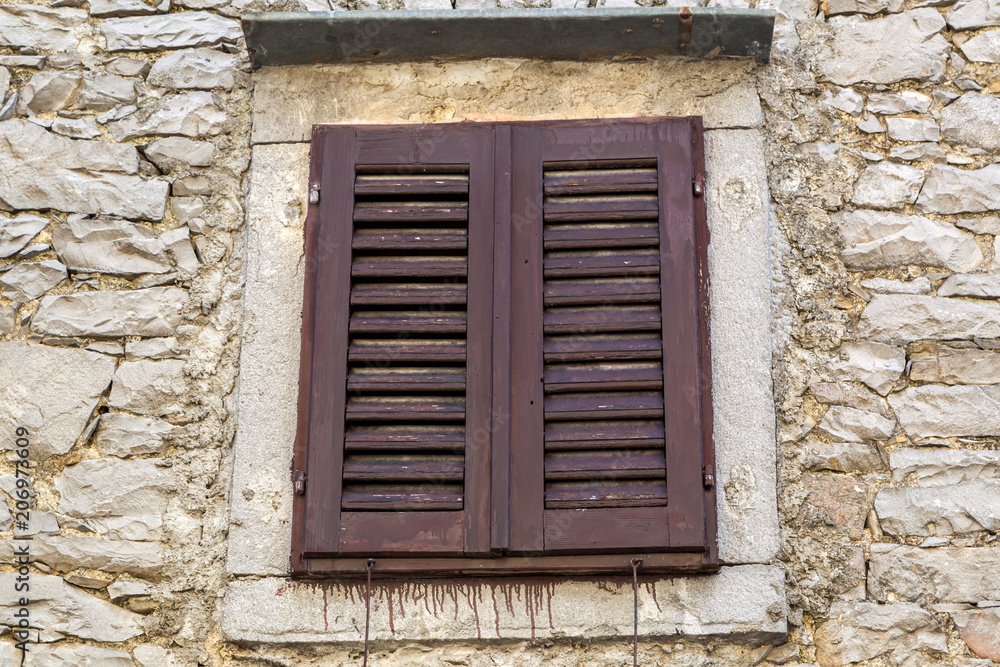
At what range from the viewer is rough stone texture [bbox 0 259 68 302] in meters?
3.06

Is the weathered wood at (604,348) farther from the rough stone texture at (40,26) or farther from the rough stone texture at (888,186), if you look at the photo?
the rough stone texture at (40,26)

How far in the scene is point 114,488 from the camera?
2.88m

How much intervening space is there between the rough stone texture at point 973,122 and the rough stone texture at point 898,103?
0.21 feet

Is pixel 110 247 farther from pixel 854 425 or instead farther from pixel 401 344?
pixel 854 425

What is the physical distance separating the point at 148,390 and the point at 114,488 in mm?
271

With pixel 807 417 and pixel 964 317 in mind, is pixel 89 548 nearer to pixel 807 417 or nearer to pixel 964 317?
pixel 807 417

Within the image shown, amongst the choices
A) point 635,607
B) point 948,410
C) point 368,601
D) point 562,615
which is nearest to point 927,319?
point 948,410

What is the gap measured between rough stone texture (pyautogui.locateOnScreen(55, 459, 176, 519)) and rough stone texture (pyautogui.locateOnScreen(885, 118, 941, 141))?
7.23 ft

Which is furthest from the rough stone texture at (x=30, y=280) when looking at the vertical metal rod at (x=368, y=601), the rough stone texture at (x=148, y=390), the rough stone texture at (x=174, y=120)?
the vertical metal rod at (x=368, y=601)

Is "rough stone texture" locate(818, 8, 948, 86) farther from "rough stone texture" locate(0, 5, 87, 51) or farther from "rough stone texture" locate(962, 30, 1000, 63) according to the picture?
"rough stone texture" locate(0, 5, 87, 51)

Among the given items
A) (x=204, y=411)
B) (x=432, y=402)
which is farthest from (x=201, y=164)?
(x=432, y=402)

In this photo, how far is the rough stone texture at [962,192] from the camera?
306cm

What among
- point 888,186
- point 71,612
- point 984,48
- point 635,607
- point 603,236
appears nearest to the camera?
point 635,607

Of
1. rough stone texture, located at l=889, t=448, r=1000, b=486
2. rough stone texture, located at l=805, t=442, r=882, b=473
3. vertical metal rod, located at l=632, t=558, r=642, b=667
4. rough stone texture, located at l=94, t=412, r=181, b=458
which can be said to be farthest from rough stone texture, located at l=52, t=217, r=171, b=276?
rough stone texture, located at l=889, t=448, r=1000, b=486
